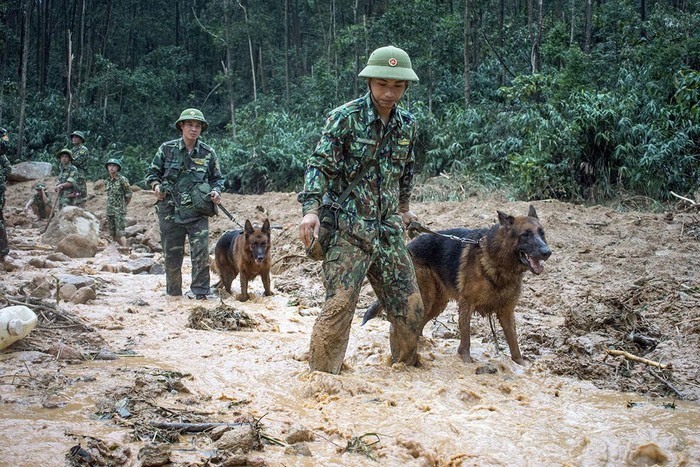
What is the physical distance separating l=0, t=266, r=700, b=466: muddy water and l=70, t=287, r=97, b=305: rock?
1733 millimetres

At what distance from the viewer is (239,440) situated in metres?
3.29

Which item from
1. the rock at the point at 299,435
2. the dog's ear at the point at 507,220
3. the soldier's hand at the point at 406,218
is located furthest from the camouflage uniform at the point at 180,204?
the rock at the point at 299,435

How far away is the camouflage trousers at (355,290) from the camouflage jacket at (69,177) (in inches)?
498

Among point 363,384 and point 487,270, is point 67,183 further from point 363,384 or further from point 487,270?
point 363,384

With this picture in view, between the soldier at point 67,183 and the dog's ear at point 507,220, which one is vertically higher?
the dog's ear at point 507,220

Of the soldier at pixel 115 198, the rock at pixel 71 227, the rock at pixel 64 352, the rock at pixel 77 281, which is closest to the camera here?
the rock at pixel 64 352

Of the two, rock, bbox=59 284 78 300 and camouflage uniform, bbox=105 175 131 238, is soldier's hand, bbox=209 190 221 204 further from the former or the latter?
camouflage uniform, bbox=105 175 131 238

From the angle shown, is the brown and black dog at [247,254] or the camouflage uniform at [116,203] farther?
the camouflage uniform at [116,203]

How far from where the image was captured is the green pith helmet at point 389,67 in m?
4.39

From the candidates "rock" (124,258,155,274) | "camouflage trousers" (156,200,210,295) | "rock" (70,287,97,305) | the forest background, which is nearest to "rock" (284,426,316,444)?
"rock" (70,287,97,305)

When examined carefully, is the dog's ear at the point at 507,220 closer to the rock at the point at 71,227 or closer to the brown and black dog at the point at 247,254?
the brown and black dog at the point at 247,254

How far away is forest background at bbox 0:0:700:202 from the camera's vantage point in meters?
14.3

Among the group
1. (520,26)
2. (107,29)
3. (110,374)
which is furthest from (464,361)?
(107,29)

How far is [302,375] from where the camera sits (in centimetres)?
486
